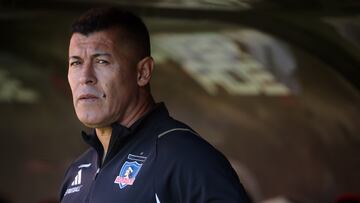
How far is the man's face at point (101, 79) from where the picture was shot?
9.38 ft

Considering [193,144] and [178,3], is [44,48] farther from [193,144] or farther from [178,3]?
[193,144]

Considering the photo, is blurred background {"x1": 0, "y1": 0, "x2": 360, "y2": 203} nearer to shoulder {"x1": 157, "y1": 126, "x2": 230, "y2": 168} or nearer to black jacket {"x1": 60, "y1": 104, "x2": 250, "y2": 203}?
black jacket {"x1": 60, "y1": 104, "x2": 250, "y2": 203}

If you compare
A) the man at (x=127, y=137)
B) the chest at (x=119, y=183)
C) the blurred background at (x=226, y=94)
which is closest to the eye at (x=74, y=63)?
the man at (x=127, y=137)

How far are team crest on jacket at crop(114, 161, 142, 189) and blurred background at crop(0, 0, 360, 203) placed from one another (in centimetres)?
269

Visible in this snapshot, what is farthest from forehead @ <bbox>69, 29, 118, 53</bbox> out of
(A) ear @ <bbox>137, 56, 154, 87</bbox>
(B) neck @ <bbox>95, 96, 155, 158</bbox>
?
(B) neck @ <bbox>95, 96, 155, 158</bbox>

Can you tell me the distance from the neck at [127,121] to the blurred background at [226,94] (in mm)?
2448

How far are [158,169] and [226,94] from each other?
470 centimetres

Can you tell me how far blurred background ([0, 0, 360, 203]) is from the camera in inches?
226

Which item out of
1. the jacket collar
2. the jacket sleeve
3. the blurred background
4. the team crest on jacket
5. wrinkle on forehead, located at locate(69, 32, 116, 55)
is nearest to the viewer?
the jacket sleeve

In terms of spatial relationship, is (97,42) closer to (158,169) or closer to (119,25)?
(119,25)

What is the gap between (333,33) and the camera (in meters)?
5.27

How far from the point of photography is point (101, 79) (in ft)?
9.48

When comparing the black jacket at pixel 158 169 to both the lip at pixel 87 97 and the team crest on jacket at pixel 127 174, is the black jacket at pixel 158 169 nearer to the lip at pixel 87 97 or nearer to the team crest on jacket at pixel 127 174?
the team crest on jacket at pixel 127 174

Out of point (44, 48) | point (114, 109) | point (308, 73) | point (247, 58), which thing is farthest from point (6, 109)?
point (114, 109)
